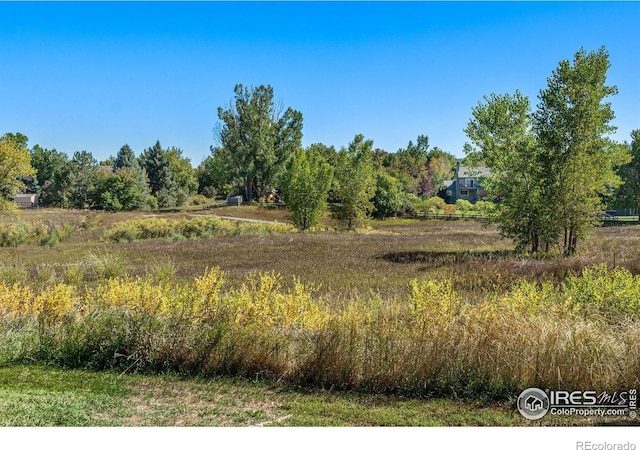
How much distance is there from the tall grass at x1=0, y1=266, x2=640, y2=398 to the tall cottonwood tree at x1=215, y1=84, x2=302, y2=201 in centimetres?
6081

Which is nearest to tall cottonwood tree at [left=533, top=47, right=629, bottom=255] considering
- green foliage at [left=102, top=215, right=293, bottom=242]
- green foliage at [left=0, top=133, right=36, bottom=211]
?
green foliage at [left=102, top=215, right=293, bottom=242]

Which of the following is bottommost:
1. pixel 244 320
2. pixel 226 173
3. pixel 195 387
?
pixel 195 387

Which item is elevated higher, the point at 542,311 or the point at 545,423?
the point at 542,311

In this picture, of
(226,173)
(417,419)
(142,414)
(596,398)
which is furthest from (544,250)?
(226,173)

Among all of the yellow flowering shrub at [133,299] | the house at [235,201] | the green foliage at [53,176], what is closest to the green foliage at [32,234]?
the yellow flowering shrub at [133,299]

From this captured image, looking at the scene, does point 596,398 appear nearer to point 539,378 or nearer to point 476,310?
point 539,378

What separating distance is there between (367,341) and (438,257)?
13991 millimetres

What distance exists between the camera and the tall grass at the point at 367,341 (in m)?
5.29

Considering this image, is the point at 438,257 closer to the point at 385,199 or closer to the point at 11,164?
the point at 11,164

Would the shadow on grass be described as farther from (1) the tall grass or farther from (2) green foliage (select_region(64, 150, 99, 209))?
(2) green foliage (select_region(64, 150, 99, 209))

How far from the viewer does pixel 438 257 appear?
62.8 feet

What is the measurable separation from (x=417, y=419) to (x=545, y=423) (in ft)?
3.94

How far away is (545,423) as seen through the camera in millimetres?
4539

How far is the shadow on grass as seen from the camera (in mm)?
17422
